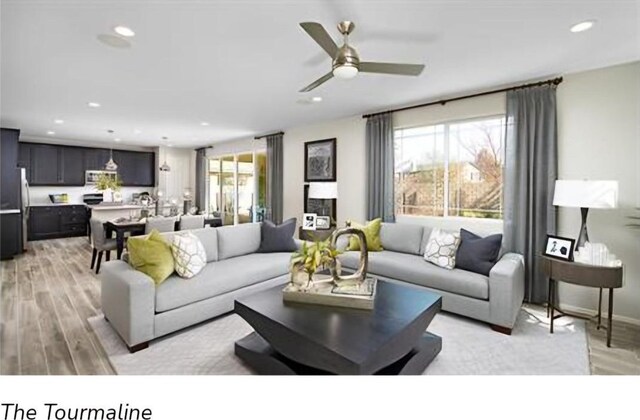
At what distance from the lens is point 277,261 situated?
3566mm

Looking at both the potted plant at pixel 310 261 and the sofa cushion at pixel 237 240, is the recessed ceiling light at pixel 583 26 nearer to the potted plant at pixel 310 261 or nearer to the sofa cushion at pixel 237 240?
the potted plant at pixel 310 261

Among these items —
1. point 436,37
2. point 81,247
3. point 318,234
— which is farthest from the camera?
point 81,247

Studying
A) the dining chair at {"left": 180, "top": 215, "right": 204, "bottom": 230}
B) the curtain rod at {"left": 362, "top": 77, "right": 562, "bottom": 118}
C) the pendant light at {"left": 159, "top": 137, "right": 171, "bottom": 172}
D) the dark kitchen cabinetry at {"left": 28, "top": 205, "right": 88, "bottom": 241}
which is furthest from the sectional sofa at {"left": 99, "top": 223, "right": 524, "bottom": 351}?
the dark kitchen cabinetry at {"left": 28, "top": 205, "right": 88, "bottom": 241}

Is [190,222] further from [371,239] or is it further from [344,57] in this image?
[344,57]

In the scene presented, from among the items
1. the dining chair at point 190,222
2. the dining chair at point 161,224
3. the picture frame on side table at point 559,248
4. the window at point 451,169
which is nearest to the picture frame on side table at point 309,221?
the window at point 451,169

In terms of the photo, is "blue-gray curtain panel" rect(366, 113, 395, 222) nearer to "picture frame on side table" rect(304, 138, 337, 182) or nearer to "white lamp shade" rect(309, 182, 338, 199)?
"white lamp shade" rect(309, 182, 338, 199)

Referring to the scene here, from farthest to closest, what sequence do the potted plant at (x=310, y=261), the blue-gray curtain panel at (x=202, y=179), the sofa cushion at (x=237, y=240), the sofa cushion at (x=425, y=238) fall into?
the blue-gray curtain panel at (x=202, y=179)
the sofa cushion at (x=425, y=238)
the sofa cushion at (x=237, y=240)
the potted plant at (x=310, y=261)

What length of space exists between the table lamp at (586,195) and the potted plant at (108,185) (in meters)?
8.23

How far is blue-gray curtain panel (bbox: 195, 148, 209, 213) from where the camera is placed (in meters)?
8.53

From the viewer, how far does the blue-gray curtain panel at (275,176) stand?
6168 millimetres

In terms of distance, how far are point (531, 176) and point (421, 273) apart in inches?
62.8

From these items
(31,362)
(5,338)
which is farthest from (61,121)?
(31,362)

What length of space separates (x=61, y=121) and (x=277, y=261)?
4.95 metres
